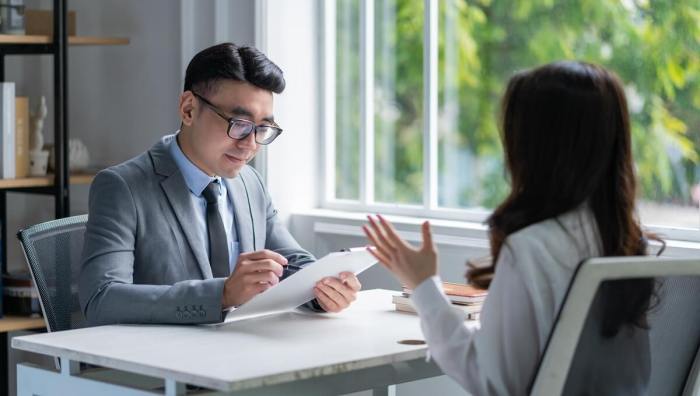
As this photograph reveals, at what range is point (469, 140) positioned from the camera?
3539 millimetres

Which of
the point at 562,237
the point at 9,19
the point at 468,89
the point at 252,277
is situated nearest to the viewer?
the point at 562,237

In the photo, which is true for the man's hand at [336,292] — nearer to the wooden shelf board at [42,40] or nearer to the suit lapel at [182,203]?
the suit lapel at [182,203]

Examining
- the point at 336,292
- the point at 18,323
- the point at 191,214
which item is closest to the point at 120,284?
the point at 191,214

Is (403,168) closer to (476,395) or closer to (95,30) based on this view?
Answer: (95,30)

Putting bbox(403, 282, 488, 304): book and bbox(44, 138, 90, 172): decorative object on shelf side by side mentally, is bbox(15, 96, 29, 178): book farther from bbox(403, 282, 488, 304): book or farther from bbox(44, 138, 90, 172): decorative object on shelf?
bbox(403, 282, 488, 304): book

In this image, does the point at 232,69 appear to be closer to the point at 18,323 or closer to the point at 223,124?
the point at 223,124

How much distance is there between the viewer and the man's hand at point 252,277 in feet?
7.50

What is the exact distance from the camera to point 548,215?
174 cm

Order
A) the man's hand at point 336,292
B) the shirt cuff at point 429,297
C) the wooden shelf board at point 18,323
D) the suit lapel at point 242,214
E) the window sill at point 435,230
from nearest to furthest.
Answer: the shirt cuff at point 429,297 < the man's hand at point 336,292 < the suit lapel at point 242,214 < the window sill at point 435,230 < the wooden shelf board at point 18,323

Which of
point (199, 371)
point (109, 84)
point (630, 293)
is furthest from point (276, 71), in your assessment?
point (109, 84)

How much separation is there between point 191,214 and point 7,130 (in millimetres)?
1267

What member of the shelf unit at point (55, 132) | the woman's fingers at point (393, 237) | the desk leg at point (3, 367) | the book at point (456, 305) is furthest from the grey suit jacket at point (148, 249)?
the desk leg at point (3, 367)

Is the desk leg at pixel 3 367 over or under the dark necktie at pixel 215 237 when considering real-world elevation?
under

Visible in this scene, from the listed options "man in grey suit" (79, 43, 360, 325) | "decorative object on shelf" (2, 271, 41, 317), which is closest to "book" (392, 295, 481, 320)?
"man in grey suit" (79, 43, 360, 325)
